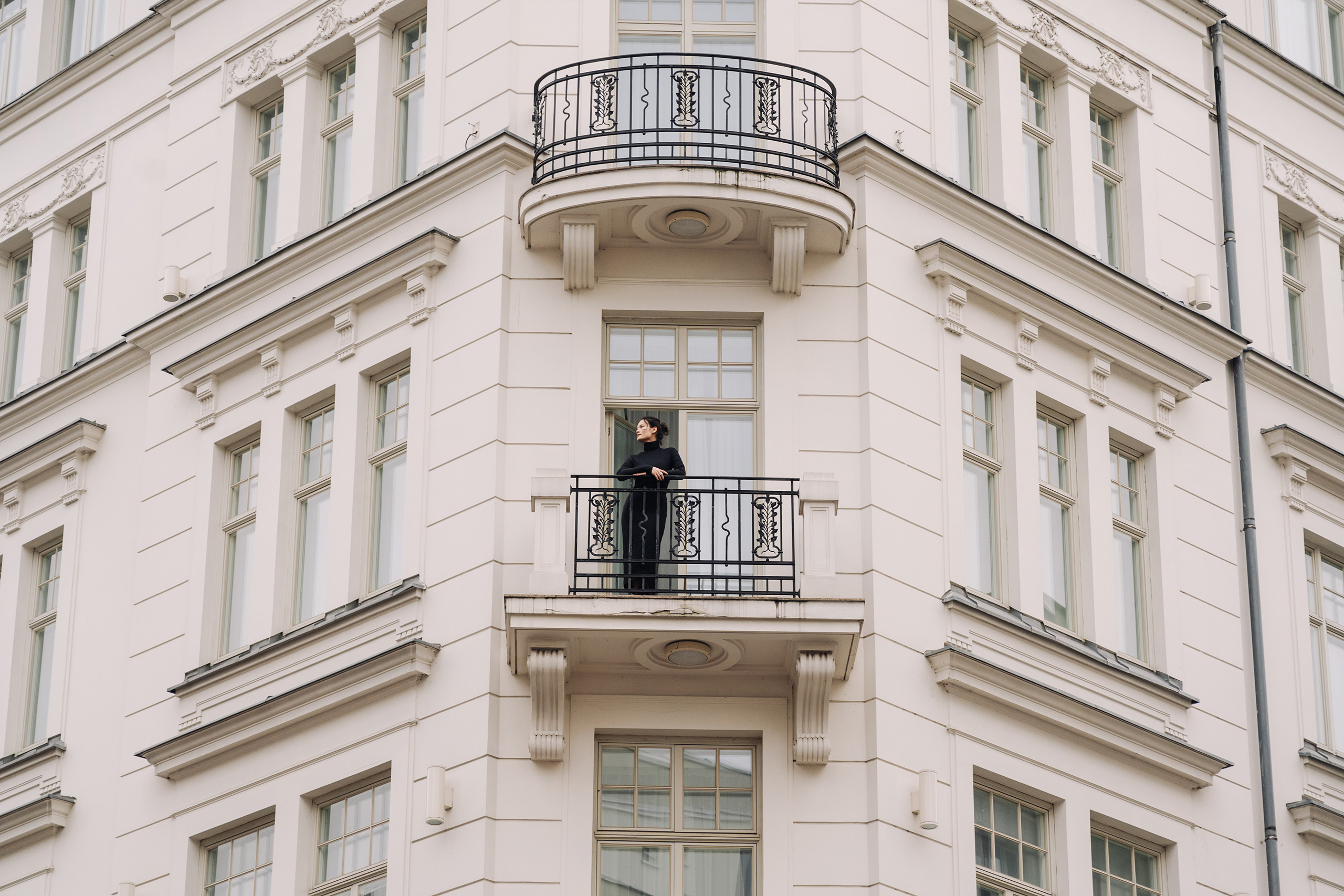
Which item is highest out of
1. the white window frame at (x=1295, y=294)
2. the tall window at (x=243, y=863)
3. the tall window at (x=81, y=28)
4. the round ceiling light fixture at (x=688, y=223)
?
the tall window at (x=81, y=28)

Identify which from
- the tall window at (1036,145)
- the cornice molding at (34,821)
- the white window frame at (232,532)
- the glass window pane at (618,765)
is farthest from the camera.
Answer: the tall window at (1036,145)

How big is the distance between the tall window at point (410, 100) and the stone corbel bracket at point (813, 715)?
689cm

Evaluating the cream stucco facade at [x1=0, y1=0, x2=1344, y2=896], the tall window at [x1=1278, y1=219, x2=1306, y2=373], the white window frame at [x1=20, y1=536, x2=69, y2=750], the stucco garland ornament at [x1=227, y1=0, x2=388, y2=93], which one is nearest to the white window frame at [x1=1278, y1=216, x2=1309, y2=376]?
the tall window at [x1=1278, y1=219, x2=1306, y2=373]

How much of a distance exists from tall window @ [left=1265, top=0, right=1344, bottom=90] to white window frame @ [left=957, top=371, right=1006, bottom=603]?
784 cm

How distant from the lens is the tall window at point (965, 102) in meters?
26.3

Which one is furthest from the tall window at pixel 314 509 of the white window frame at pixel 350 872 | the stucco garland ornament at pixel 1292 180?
the stucco garland ornament at pixel 1292 180

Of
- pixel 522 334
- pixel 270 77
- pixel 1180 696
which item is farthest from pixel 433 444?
pixel 1180 696

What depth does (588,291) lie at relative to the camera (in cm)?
2411

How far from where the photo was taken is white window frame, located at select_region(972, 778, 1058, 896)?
23.0m

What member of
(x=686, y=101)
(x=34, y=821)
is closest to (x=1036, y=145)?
(x=686, y=101)

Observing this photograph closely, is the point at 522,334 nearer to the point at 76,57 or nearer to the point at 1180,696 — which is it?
the point at 1180,696

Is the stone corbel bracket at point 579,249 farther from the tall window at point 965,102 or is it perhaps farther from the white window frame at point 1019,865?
the white window frame at point 1019,865

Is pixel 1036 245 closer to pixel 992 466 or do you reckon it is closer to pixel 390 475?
pixel 992 466

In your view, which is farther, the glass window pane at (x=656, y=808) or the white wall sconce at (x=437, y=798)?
the glass window pane at (x=656, y=808)
